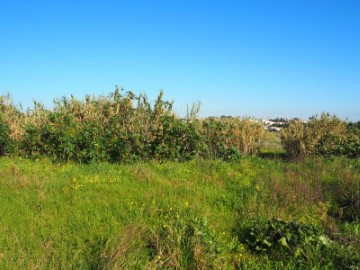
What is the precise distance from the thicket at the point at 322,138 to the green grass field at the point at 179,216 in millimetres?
2587

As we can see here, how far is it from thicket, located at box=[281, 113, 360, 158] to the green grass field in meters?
2.59

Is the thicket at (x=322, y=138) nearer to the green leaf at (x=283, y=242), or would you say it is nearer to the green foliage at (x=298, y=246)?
the green foliage at (x=298, y=246)

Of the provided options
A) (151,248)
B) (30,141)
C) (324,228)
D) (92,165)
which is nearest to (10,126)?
(30,141)

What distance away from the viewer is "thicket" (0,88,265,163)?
10.3 metres

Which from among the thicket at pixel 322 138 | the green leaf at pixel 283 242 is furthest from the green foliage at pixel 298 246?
the thicket at pixel 322 138

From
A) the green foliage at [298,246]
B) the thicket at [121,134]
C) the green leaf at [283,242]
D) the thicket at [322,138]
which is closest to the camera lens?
the green foliage at [298,246]

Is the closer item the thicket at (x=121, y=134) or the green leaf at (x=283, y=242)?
the green leaf at (x=283, y=242)

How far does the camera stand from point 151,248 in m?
5.11

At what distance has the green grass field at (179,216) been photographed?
16.0ft

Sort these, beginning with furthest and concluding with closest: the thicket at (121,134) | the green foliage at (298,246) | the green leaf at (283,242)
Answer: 1. the thicket at (121,134)
2. the green leaf at (283,242)
3. the green foliage at (298,246)

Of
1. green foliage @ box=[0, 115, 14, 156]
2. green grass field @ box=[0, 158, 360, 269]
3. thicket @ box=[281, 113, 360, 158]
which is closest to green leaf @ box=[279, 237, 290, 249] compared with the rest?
green grass field @ box=[0, 158, 360, 269]

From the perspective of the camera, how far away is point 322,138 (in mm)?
12719

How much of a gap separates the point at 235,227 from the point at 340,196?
2716mm

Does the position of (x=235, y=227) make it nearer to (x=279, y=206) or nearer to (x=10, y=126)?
(x=279, y=206)
